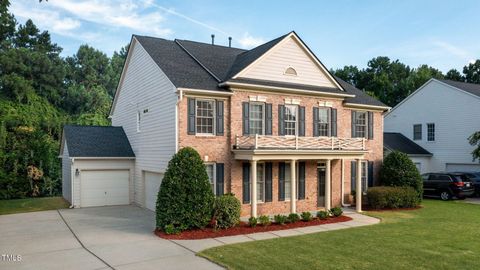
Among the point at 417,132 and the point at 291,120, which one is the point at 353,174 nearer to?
the point at 291,120

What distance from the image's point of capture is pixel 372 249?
1128 centimetres

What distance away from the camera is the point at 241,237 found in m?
13.2

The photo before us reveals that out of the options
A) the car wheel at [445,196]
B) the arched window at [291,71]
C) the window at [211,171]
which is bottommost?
the car wheel at [445,196]

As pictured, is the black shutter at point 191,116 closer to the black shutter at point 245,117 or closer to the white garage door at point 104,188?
the black shutter at point 245,117

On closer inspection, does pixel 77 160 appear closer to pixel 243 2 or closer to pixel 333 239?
pixel 243 2

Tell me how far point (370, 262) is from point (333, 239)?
277cm

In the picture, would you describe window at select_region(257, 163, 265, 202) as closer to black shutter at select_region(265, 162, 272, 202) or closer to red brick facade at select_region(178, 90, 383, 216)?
black shutter at select_region(265, 162, 272, 202)

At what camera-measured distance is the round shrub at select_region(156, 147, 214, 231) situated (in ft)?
44.9

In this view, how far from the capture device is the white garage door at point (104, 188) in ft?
66.0

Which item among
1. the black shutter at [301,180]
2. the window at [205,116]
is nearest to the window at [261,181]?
the black shutter at [301,180]

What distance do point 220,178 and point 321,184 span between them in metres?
6.23

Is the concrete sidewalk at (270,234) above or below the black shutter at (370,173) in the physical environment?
below

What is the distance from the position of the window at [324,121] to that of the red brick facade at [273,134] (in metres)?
0.54

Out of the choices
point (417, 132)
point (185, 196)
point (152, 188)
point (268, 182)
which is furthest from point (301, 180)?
point (417, 132)
